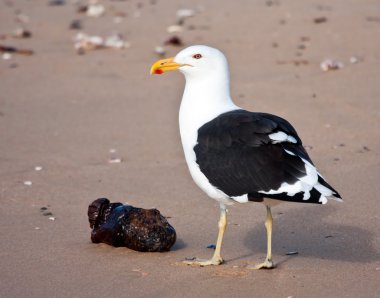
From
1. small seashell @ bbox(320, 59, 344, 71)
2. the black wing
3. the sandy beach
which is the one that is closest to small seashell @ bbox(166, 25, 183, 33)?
the sandy beach

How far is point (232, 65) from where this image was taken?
1036 centimetres

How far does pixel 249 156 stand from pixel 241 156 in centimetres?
5

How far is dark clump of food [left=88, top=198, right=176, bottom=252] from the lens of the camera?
521cm

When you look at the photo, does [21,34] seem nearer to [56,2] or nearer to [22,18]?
[22,18]

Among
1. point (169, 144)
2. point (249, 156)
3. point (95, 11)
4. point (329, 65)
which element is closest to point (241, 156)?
point (249, 156)

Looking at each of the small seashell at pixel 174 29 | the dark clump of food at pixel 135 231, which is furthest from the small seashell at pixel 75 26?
the dark clump of food at pixel 135 231

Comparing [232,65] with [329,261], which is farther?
[232,65]

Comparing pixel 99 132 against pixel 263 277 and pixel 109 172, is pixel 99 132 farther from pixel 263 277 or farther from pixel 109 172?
pixel 263 277

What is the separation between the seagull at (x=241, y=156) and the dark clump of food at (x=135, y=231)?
278mm

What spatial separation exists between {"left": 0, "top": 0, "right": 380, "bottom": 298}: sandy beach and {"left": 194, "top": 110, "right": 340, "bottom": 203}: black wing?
1.80 ft

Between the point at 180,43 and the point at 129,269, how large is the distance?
6.62 m

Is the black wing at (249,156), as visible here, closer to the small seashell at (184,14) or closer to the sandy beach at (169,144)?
the sandy beach at (169,144)

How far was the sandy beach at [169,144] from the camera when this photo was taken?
4875 mm

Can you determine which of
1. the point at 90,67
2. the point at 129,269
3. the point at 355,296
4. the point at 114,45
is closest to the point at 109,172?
the point at 129,269
